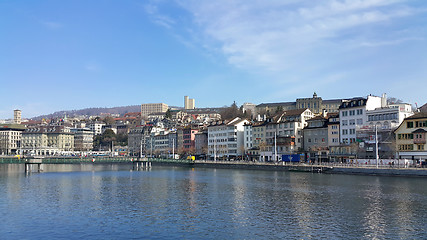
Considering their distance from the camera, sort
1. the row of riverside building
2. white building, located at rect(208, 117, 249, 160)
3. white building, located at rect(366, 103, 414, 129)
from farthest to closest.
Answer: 1. white building, located at rect(208, 117, 249, 160)
2. white building, located at rect(366, 103, 414, 129)
3. the row of riverside building

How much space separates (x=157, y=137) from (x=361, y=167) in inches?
4798

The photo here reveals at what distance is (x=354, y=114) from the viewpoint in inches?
3752

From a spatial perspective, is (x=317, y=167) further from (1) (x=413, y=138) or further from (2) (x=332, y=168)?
(1) (x=413, y=138)

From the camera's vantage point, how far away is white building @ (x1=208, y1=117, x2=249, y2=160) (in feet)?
440

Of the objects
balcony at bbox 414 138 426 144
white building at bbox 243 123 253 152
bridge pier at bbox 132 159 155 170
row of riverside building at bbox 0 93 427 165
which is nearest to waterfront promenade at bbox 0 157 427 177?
bridge pier at bbox 132 159 155 170

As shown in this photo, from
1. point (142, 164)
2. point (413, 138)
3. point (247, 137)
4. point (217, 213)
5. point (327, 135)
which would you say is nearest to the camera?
point (217, 213)

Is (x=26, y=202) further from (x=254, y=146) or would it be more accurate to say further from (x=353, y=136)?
(x=254, y=146)

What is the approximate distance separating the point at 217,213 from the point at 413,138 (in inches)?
2233

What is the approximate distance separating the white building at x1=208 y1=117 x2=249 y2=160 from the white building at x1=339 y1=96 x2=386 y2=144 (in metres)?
38.4

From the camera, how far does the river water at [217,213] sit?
2922cm

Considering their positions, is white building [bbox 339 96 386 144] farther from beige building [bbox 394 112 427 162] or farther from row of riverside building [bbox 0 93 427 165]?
beige building [bbox 394 112 427 162]

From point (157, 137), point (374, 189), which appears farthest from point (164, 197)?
point (157, 137)

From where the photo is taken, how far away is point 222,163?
113 m

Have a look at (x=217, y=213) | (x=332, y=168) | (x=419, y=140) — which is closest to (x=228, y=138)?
(x=332, y=168)
